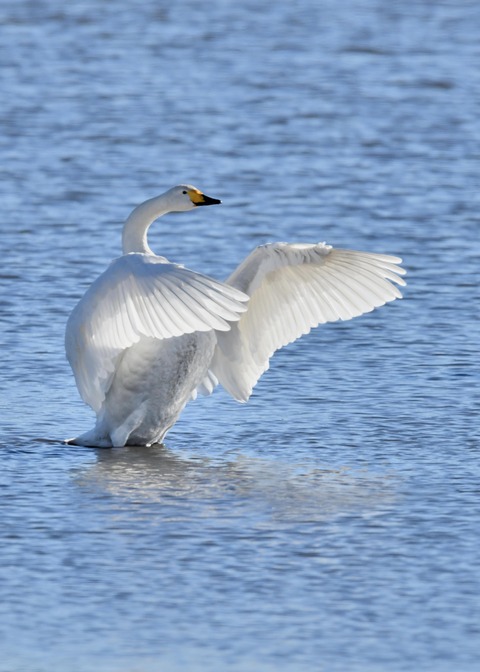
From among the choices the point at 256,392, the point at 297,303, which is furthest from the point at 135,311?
the point at 256,392

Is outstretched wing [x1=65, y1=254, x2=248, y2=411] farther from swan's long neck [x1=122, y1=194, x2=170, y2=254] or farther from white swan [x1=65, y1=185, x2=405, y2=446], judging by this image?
swan's long neck [x1=122, y1=194, x2=170, y2=254]

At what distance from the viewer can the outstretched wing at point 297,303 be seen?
372 inches

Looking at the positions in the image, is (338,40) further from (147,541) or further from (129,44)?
(147,541)

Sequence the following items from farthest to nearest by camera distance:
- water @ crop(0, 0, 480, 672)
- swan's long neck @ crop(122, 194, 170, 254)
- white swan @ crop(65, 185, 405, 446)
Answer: swan's long neck @ crop(122, 194, 170, 254)
white swan @ crop(65, 185, 405, 446)
water @ crop(0, 0, 480, 672)

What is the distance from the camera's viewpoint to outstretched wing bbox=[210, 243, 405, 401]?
9461mm

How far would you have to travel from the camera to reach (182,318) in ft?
26.8

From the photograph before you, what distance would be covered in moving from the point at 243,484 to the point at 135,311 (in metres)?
0.95

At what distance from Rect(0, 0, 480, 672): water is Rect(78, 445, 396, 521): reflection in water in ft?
0.06

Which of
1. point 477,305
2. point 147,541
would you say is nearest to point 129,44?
point 477,305

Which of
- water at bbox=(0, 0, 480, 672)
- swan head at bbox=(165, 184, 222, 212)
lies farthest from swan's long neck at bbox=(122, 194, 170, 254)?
water at bbox=(0, 0, 480, 672)

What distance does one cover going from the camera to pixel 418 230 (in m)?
13.9

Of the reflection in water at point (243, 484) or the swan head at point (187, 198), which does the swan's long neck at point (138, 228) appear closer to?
the swan head at point (187, 198)

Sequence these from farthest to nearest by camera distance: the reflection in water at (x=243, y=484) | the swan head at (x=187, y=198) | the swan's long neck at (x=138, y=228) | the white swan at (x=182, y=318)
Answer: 1. the swan head at (x=187, y=198)
2. the swan's long neck at (x=138, y=228)
3. the white swan at (x=182, y=318)
4. the reflection in water at (x=243, y=484)

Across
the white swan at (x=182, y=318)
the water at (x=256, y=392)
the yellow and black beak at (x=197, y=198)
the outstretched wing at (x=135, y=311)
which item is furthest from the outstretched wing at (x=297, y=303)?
the outstretched wing at (x=135, y=311)
